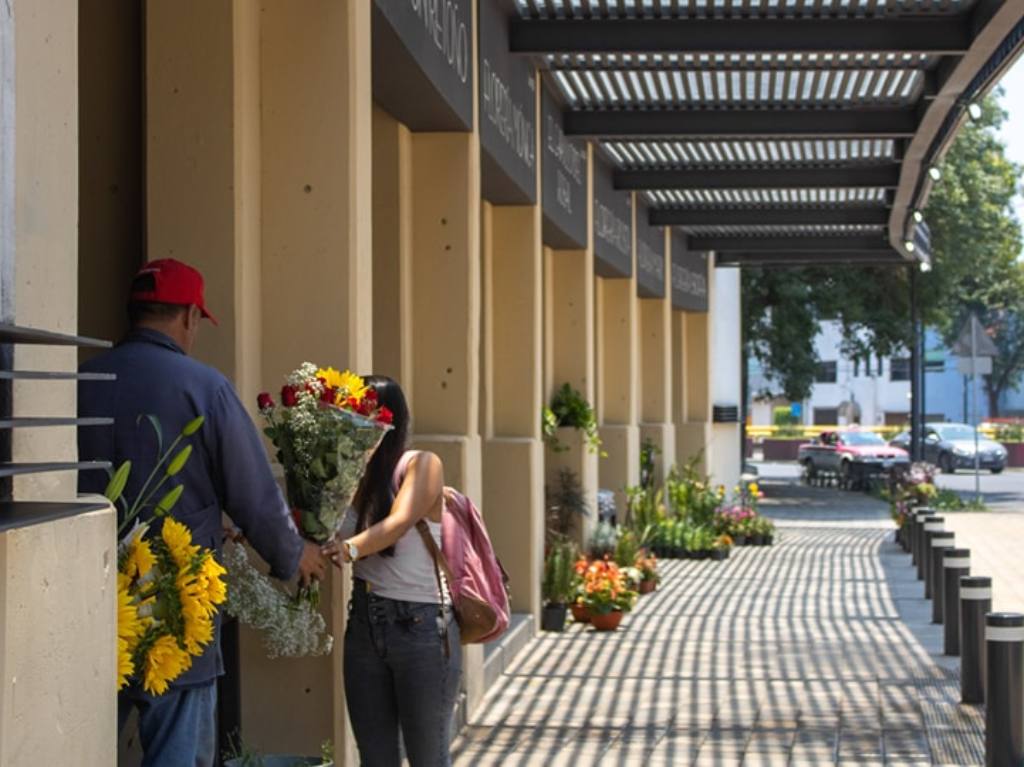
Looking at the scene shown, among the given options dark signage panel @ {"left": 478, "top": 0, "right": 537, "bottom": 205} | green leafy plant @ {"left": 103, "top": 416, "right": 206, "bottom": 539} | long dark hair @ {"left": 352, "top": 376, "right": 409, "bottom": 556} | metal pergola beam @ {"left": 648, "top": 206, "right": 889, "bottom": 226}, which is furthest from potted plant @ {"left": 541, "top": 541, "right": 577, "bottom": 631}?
green leafy plant @ {"left": 103, "top": 416, "right": 206, "bottom": 539}

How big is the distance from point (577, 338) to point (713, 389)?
12.2 m

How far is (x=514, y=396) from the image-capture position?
44.0ft

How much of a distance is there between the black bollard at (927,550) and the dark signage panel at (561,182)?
13.1 feet

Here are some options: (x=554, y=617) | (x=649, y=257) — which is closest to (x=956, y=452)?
(x=649, y=257)

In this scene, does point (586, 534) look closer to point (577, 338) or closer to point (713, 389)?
point (577, 338)

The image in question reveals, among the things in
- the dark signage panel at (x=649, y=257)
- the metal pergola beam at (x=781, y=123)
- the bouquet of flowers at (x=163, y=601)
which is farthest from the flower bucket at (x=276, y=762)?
the dark signage panel at (x=649, y=257)

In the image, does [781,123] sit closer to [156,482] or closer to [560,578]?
[560,578]

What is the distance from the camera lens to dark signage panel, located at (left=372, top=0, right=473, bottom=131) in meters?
7.70

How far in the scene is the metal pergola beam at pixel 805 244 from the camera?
24844mm

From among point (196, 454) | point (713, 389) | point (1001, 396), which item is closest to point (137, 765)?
point (196, 454)

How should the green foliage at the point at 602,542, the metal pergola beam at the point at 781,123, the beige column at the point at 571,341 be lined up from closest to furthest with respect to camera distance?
the metal pergola beam at the point at 781,123, the beige column at the point at 571,341, the green foliage at the point at 602,542

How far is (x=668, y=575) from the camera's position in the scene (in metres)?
18.7

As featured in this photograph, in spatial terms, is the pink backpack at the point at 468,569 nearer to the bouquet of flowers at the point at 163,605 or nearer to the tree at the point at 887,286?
the bouquet of flowers at the point at 163,605

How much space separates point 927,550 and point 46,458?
13820 millimetres
